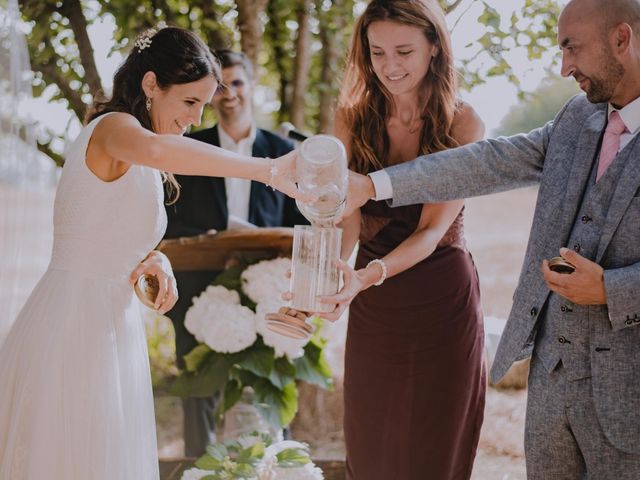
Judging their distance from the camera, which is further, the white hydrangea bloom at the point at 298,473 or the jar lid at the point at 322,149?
the white hydrangea bloom at the point at 298,473

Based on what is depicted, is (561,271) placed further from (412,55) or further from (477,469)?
(477,469)

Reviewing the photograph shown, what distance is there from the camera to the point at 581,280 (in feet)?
6.29

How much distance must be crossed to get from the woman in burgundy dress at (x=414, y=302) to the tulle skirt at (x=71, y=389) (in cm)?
75

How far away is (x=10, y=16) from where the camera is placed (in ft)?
10.2

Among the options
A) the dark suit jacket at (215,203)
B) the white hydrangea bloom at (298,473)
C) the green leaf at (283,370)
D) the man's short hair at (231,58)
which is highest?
the man's short hair at (231,58)

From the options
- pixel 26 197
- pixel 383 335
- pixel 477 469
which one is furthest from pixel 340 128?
pixel 477 469

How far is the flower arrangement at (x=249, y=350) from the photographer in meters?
3.37

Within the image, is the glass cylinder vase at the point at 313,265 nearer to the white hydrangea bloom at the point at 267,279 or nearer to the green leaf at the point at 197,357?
the white hydrangea bloom at the point at 267,279

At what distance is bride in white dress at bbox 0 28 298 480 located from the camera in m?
2.06

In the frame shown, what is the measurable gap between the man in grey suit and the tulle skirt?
3.08 feet

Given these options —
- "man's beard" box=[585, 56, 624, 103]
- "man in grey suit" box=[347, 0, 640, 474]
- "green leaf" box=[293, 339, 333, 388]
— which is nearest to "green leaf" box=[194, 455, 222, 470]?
"green leaf" box=[293, 339, 333, 388]

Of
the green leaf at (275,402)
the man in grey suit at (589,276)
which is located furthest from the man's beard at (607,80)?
the green leaf at (275,402)

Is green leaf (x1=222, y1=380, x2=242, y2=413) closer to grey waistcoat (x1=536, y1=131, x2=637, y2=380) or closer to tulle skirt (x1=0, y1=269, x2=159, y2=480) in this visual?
tulle skirt (x1=0, y1=269, x2=159, y2=480)

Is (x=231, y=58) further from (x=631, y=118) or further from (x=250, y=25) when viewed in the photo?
(x=631, y=118)
